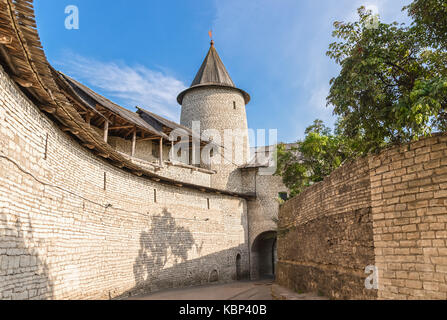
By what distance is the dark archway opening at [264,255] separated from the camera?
2330cm

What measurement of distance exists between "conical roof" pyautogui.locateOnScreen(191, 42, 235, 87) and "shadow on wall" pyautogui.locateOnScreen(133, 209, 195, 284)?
13057 mm

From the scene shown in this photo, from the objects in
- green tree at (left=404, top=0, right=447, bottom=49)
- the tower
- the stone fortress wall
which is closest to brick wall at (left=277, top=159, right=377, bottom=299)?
the stone fortress wall

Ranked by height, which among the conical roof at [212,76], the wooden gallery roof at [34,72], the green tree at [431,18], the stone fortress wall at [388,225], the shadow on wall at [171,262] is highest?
the conical roof at [212,76]

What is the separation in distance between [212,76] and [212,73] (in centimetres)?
42

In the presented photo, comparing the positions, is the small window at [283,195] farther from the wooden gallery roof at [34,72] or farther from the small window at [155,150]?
the wooden gallery roof at [34,72]

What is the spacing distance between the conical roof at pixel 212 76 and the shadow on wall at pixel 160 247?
12.7 metres

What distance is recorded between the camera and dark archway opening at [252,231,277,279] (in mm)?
23297

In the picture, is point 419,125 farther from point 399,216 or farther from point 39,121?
point 39,121

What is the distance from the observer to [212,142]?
24000 millimetres

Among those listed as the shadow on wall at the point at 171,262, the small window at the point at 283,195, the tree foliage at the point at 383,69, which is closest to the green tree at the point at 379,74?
the tree foliage at the point at 383,69

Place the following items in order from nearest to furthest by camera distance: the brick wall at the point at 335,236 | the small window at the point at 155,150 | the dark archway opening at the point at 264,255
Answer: the brick wall at the point at 335,236 < the small window at the point at 155,150 < the dark archway opening at the point at 264,255

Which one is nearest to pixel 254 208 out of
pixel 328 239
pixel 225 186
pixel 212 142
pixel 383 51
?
pixel 225 186

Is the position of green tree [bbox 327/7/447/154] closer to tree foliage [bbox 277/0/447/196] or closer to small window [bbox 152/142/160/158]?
tree foliage [bbox 277/0/447/196]
